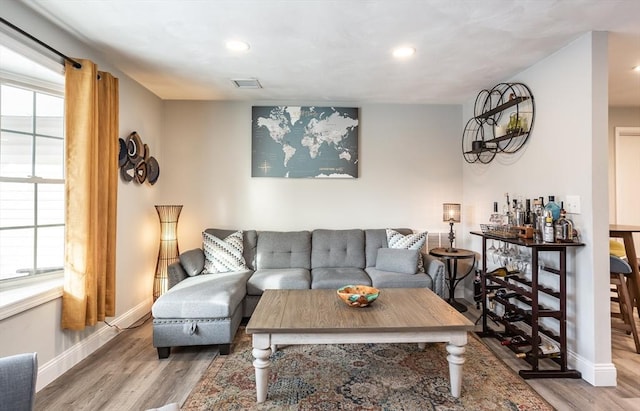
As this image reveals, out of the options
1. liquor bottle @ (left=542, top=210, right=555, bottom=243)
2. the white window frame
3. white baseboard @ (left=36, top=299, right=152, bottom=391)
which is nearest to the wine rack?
liquor bottle @ (left=542, top=210, right=555, bottom=243)

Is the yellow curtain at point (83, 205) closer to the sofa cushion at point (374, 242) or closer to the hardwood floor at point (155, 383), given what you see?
the hardwood floor at point (155, 383)

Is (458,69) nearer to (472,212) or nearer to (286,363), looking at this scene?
(472,212)

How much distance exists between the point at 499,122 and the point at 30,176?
4.21 metres

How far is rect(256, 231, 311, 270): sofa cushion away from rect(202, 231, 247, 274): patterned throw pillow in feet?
0.79

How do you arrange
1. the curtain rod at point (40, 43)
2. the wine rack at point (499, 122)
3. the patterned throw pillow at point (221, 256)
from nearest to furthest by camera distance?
the curtain rod at point (40, 43) < the wine rack at point (499, 122) < the patterned throw pillow at point (221, 256)

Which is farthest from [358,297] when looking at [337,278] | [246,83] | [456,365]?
[246,83]

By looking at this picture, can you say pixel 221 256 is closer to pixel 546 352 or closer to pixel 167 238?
pixel 167 238

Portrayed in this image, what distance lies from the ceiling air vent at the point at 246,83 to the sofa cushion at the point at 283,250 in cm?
166

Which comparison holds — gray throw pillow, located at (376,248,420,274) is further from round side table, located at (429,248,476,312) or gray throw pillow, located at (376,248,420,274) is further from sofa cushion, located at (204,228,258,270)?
sofa cushion, located at (204,228,258,270)

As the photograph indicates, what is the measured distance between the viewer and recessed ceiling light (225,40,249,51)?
2.40m

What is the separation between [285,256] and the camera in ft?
11.7

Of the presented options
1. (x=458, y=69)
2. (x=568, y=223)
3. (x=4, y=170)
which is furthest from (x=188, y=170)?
(x=568, y=223)

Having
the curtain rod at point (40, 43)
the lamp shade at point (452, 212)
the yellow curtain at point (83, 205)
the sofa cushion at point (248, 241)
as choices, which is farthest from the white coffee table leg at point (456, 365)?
the curtain rod at point (40, 43)

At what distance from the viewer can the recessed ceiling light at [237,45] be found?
2.40 m
